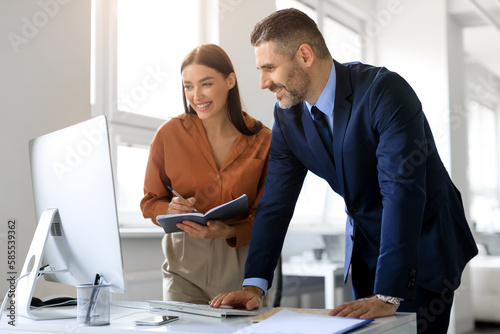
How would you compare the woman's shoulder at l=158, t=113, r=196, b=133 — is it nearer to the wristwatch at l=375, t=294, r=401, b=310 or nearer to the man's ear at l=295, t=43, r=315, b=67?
the man's ear at l=295, t=43, r=315, b=67

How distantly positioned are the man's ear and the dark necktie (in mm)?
149

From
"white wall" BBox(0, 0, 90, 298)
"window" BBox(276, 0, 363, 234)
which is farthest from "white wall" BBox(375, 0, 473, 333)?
"white wall" BBox(0, 0, 90, 298)

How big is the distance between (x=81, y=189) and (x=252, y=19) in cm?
340

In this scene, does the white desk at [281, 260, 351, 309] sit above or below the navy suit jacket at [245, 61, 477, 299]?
below

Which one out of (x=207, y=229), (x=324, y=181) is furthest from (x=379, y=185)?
(x=324, y=181)

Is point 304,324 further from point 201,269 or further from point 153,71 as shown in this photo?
point 153,71

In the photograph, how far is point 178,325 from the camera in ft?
4.51

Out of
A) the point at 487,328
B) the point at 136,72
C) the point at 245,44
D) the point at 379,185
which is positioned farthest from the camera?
the point at 487,328

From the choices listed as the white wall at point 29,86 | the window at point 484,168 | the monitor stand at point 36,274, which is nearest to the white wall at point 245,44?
the white wall at point 29,86

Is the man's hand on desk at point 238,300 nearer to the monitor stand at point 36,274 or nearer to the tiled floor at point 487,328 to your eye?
the monitor stand at point 36,274

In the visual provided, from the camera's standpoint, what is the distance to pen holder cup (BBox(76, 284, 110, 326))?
1.42 m

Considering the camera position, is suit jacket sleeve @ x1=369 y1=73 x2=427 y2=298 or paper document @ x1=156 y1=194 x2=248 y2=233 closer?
suit jacket sleeve @ x1=369 y1=73 x2=427 y2=298

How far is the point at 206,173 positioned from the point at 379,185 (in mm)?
645

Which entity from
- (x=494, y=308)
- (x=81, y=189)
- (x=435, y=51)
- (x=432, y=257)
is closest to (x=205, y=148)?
(x=81, y=189)
